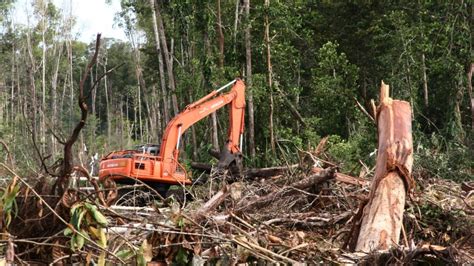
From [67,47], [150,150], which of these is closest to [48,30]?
[67,47]

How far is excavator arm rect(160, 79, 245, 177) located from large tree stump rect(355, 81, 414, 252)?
6479mm

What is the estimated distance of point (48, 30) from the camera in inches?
1788

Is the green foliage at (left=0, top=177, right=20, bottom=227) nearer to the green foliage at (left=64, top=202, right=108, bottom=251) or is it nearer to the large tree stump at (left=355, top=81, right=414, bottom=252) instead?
the green foliage at (left=64, top=202, right=108, bottom=251)

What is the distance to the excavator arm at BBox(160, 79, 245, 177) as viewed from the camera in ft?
42.5

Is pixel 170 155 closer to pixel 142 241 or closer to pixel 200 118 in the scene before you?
pixel 200 118

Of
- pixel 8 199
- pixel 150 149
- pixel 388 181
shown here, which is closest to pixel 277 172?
pixel 150 149

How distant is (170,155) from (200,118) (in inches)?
41.6

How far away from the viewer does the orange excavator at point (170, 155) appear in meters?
12.5

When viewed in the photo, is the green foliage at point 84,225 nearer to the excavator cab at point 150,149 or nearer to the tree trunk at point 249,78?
the excavator cab at point 150,149

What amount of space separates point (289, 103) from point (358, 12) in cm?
730

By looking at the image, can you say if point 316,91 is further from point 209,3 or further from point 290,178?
point 290,178

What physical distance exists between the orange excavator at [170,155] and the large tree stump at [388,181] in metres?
6.01

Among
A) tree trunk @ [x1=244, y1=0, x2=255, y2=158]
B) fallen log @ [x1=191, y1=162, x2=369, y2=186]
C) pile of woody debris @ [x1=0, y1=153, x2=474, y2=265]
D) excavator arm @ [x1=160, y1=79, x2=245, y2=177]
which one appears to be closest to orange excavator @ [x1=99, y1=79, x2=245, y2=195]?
excavator arm @ [x1=160, y1=79, x2=245, y2=177]

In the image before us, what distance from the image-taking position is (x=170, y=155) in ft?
42.6
